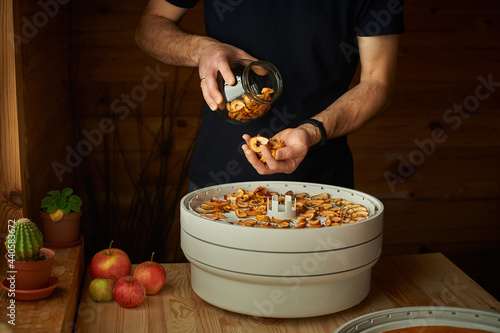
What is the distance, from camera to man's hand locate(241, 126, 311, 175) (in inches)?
48.5

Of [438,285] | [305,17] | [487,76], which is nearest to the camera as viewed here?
[438,285]

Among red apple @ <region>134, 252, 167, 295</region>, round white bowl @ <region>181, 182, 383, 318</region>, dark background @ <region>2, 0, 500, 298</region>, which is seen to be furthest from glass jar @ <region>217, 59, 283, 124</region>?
dark background @ <region>2, 0, 500, 298</region>

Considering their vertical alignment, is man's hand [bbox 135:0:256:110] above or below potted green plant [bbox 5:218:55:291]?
above

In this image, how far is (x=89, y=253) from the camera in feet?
8.89

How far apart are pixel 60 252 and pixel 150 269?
26cm

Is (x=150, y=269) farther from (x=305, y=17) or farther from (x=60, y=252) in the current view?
(x=305, y=17)

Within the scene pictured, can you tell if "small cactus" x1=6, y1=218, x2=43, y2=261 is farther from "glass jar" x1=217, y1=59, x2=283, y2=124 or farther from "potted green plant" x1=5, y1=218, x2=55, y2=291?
"glass jar" x1=217, y1=59, x2=283, y2=124

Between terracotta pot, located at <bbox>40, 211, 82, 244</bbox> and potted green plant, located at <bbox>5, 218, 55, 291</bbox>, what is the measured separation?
0.28m

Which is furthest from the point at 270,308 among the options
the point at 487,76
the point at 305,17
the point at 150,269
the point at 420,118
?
the point at 487,76

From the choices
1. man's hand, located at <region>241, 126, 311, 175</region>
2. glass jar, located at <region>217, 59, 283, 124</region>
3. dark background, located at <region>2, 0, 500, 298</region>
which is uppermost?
glass jar, located at <region>217, 59, 283, 124</region>

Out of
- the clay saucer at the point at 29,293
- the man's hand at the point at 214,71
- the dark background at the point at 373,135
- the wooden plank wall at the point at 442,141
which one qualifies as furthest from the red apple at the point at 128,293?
the wooden plank wall at the point at 442,141

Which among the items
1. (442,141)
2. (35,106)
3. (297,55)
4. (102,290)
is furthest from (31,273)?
(442,141)

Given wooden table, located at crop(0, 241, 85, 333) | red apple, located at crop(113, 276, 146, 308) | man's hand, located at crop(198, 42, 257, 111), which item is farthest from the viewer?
man's hand, located at crop(198, 42, 257, 111)

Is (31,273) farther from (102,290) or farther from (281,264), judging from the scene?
(281,264)
